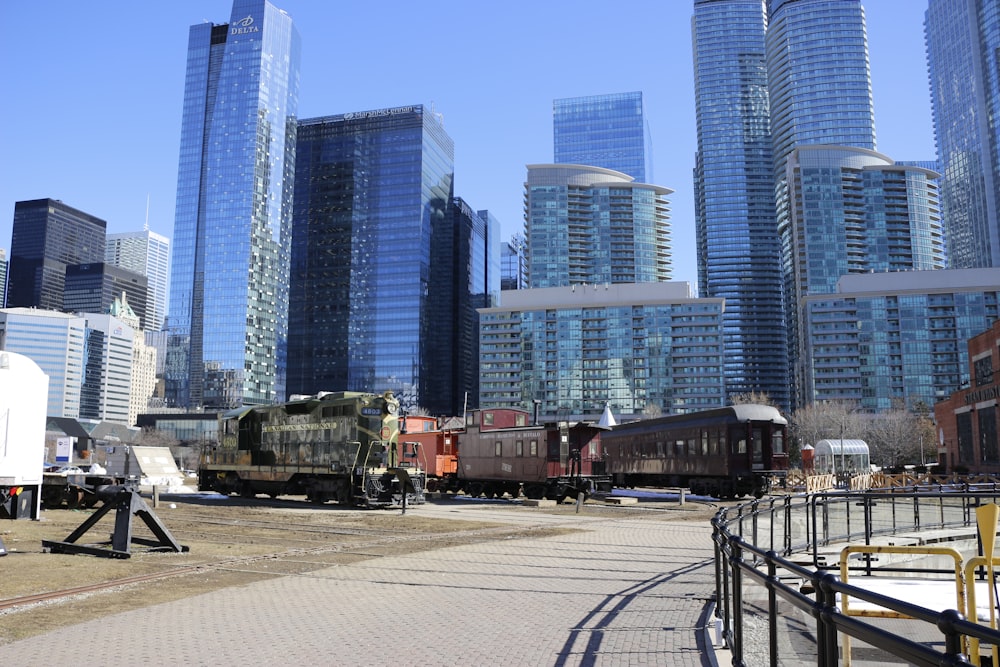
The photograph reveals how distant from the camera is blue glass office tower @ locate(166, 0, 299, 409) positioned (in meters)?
176

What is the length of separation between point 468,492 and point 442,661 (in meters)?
33.4

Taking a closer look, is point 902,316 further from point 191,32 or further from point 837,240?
point 191,32

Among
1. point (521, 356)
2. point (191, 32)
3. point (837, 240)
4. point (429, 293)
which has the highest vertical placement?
→ point (191, 32)

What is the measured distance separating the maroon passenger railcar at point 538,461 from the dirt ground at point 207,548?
4.41 metres

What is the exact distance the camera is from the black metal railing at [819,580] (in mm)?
3172

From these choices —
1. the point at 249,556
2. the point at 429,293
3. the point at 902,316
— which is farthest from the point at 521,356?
the point at 249,556

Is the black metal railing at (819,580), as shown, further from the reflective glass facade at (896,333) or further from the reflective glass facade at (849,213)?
the reflective glass facade at (849,213)

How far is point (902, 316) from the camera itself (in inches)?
5684

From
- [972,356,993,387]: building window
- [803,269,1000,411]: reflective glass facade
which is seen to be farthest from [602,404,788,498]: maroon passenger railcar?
[803,269,1000,411]: reflective glass facade

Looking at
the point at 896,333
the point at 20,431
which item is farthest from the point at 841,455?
the point at 896,333

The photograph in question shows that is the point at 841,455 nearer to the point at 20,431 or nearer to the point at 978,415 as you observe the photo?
the point at 978,415

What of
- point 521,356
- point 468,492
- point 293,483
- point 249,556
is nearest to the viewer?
point 249,556

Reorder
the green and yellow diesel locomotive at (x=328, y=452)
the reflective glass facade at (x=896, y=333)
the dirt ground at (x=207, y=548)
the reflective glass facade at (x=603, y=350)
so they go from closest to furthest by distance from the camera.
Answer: the dirt ground at (x=207, y=548) < the green and yellow diesel locomotive at (x=328, y=452) < the reflective glass facade at (x=896, y=333) < the reflective glass facade at (x=603, y=350)

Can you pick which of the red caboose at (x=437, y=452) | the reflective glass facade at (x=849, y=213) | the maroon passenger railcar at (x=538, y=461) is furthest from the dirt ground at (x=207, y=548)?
the reflective glass facade at (x=849, y=213)
